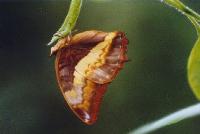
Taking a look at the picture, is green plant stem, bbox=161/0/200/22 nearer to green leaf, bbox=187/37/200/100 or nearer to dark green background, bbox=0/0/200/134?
dark green background, bbox=0/0/200/134

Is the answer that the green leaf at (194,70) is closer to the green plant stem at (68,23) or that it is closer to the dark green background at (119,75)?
the dark green background at (119,75)

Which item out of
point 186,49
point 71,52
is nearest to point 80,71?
point 71,52

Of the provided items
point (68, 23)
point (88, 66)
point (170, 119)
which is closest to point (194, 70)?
point (170, 119)

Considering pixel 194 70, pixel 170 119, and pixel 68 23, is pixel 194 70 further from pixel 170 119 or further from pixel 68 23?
pixel 68 23

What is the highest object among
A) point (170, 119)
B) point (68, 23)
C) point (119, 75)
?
point (68, 23)

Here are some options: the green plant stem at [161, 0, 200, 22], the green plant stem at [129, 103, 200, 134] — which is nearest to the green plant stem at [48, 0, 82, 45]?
the green plant stem at [161, 0, 200, 22]

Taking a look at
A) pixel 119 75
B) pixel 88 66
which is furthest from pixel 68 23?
pixel 119 75

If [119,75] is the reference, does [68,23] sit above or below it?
above
